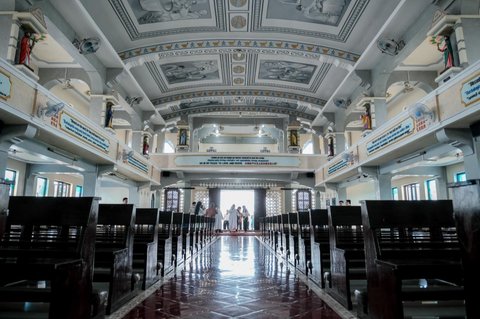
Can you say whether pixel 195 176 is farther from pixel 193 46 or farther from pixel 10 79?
pixel 10 79

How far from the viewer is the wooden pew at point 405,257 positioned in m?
1.99

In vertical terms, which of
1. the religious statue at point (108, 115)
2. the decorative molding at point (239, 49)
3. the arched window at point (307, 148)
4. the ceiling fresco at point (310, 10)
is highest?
the ceiling fresco at point (310, 10)

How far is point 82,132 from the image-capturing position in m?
6.88

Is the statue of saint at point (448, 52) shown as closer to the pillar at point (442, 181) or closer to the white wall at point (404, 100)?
the white wall at point (404, 100)

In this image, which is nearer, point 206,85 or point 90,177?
point 90,177

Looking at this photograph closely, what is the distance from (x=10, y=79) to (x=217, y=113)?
11608 mm

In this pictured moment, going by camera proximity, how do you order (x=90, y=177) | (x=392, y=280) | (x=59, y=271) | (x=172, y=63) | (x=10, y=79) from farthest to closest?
(x=172, y=63) → (x=90, y=177) → (x=10, y=79) → (x=392, y=280) → (x=59, y=271)

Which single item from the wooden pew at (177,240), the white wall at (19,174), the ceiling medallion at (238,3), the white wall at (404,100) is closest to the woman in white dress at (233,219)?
the white wall at (404,100)

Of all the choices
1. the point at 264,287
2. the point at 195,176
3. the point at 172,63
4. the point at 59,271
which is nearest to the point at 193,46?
the point at 172,63

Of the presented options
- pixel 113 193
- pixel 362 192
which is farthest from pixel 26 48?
pixel 362 192

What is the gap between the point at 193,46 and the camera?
9.20 metres

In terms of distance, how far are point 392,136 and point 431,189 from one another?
703 centimetres

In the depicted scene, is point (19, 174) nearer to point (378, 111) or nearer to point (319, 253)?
point (319, 253)

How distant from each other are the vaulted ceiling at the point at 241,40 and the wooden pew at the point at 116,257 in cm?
602
